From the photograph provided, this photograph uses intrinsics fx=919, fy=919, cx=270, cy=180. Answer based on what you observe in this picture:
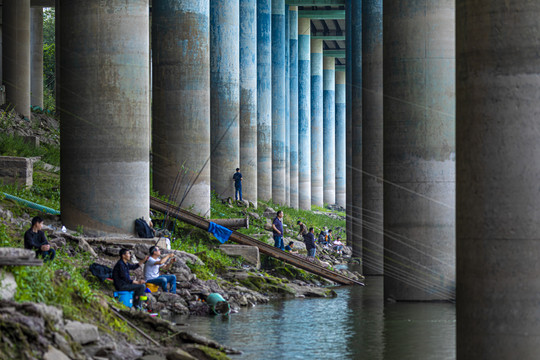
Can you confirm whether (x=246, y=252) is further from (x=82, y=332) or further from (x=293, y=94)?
(x=293, y=94)

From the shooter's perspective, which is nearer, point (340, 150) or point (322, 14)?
point (322, 14)

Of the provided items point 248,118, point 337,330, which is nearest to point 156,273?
point 337,330

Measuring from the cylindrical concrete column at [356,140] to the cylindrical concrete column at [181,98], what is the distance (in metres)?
10.7

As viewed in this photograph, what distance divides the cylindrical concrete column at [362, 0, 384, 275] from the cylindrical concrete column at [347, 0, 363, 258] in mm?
5567

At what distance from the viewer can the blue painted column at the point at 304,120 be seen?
66438 mm

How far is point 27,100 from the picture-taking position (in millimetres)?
39000

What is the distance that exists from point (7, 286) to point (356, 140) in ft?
96.6

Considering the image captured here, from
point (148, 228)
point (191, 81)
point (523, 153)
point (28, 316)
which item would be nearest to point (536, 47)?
point (523, 153)

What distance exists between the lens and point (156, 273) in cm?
1664

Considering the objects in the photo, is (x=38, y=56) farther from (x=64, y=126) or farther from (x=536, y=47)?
(x=536, y=47)

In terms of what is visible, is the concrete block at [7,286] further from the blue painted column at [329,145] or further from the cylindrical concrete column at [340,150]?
the cylindrical concrete column at [340,150]

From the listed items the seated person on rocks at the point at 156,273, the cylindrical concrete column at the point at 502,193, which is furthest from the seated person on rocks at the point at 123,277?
the cylindrical concrete column at the point at 502,193

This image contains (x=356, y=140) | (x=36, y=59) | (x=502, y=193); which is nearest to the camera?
(x=502, y=193)

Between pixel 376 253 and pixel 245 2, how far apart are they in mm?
16239
